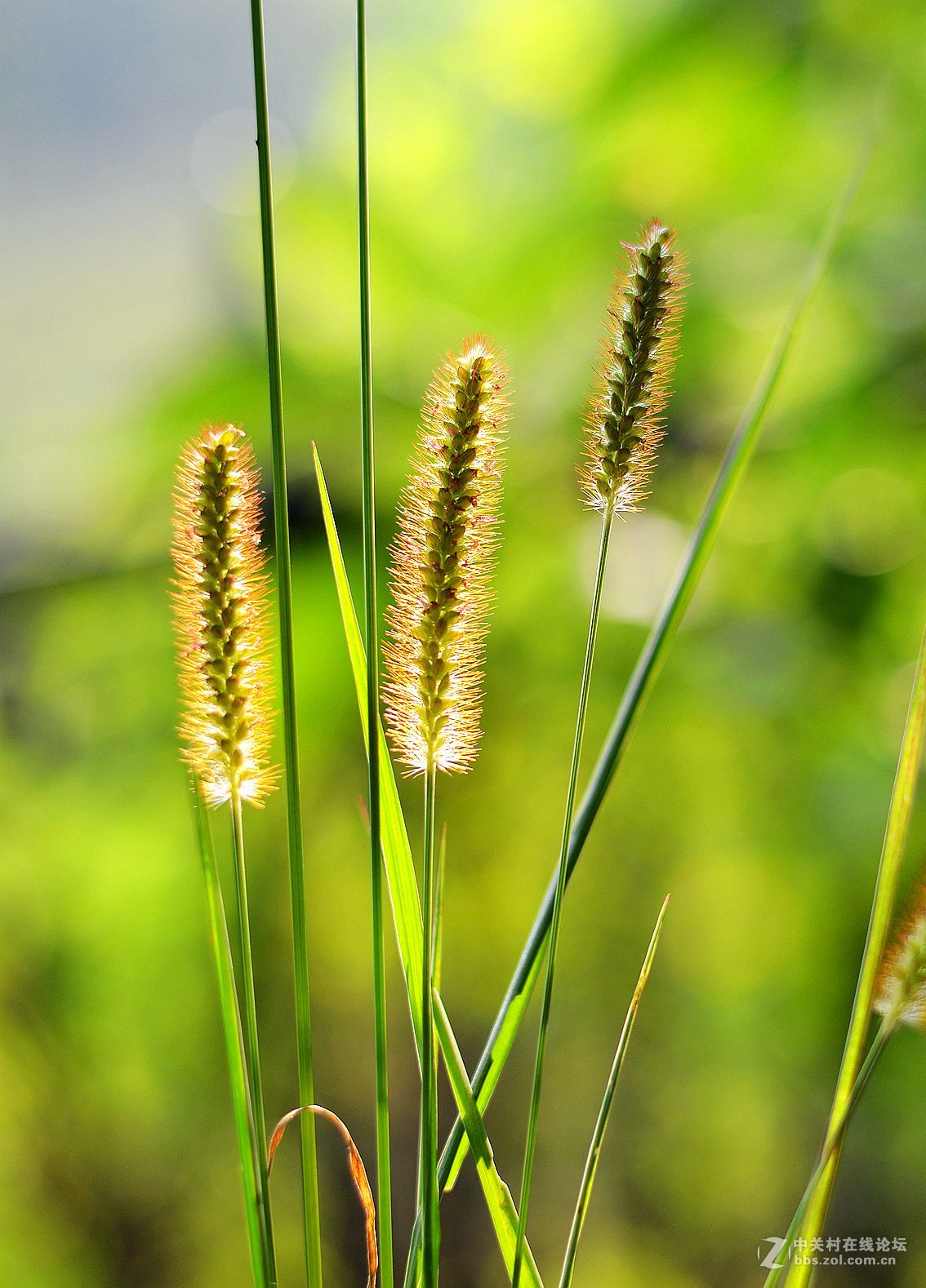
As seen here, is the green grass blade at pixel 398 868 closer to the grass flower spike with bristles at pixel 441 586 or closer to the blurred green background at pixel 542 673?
the grass flower spike with bristles at pixel 441 586

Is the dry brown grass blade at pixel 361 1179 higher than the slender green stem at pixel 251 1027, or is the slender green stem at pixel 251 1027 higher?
the slender green stem at pixel 251 1027

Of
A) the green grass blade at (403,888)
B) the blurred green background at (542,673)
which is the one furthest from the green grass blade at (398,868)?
the blurred green background at (542,673)

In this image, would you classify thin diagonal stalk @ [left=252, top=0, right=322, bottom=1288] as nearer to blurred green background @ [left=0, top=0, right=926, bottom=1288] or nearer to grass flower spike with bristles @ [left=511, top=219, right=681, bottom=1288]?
grass flower spike with bristles @ [left=511, top=219, right=681, bottom=1288]

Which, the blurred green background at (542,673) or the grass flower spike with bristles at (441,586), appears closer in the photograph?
the grass flower spike with bristles at (441,586)

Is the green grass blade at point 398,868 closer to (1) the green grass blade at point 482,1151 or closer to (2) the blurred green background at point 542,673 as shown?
(1) the green grass blade at point 482,1151

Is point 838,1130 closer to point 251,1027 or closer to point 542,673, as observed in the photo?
point 251,1027

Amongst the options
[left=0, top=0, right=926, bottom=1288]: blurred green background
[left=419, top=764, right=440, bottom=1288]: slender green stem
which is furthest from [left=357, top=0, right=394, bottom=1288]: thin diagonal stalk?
[left=0, top=0, right=926, bottom=1288]: blurred green background

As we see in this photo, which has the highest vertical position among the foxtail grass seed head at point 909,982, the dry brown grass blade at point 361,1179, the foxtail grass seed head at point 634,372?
the foxtail grass seed head at point 634,372

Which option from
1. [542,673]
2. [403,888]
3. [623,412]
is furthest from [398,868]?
[542,673]
